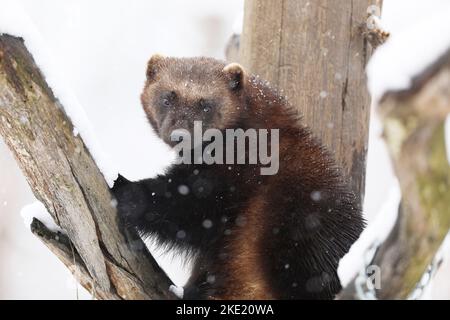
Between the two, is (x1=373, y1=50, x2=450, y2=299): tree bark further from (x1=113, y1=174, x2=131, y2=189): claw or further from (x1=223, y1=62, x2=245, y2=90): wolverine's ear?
(x1=223, y1=62, x2=245, y2=90): wolverine's ear

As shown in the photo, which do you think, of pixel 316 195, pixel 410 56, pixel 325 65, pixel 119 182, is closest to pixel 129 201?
pixel 119 182

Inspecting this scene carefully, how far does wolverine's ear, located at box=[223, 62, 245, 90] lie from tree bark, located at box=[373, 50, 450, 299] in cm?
249

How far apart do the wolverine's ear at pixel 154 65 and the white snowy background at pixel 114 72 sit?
5838mm

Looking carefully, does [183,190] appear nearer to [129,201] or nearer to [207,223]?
[207,223]

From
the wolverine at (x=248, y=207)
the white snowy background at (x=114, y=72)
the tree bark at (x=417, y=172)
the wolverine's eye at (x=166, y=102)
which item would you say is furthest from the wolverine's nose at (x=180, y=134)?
the white snowy background at (x=114, y=72)

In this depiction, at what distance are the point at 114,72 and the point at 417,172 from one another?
13.6 meters

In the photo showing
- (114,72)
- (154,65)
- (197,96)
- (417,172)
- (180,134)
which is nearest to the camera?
(417,172)

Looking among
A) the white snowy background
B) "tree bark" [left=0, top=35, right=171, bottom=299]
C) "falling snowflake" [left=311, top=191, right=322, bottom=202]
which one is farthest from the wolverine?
the white snowy background

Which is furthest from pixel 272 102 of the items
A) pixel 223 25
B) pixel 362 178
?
pixel 223 25

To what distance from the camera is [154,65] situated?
16.6 ft

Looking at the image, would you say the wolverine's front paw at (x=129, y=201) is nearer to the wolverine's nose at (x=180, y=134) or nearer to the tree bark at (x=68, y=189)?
the tree bark at (x=68, y=189)

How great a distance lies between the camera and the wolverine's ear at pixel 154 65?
16.5ft
